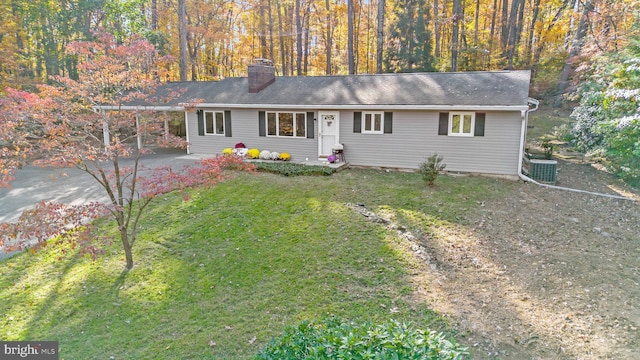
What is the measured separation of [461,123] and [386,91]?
9.72 ft

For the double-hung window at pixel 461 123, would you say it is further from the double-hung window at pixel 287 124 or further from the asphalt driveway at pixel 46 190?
the asphalt driveway at pixel 46 190

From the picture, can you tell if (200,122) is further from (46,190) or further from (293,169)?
(46,190)

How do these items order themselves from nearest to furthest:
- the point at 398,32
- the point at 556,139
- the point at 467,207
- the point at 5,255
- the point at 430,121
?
the point at 5,255 → the point at 467,207 → the point at 430,121 → the point at 556,139 → the point at 398,32

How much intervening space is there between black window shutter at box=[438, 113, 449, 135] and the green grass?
257cm

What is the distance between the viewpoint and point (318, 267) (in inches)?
274

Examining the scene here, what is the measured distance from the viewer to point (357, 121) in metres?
13.3

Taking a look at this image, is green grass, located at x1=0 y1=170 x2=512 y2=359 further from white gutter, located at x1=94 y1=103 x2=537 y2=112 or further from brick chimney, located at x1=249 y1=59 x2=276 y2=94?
brick chimney, located at x1=249 y1=59 x2=276 y2=94

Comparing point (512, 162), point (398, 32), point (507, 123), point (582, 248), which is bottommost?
point (582, 248)

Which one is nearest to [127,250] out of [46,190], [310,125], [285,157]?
[46,190]

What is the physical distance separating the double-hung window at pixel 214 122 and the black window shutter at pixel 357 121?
5.55 metres

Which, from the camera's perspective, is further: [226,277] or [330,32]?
[330,32]

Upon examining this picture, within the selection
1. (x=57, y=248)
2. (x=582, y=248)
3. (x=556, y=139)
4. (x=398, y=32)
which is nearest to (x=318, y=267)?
(x=582, y=248)

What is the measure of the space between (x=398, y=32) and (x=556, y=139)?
10884mm

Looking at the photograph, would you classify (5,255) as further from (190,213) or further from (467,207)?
(467,207)
